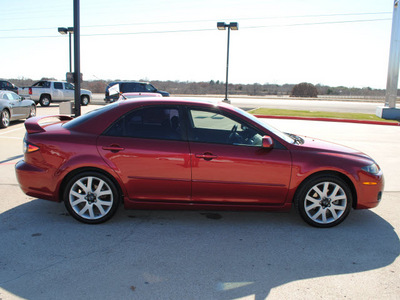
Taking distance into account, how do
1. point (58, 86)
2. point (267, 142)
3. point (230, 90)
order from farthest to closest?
1. point (230, 90)
2. point (58, 86)
3. point (267, 142)

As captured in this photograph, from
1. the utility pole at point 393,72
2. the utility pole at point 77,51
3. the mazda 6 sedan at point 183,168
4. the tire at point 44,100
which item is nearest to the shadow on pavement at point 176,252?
the mazda 6 sedan at point 183,168

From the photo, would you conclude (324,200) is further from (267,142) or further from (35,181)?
(35,181)

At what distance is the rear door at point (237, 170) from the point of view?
4402 mm

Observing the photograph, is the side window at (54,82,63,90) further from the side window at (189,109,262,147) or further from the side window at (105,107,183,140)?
the side window at (189,109,262,147)

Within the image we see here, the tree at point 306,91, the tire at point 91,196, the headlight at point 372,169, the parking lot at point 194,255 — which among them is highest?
the tree at point 306,91

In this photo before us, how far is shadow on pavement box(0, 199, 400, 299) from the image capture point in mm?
3186

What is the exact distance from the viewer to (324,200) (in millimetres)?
4547

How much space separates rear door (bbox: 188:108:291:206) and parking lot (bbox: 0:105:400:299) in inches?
16.3

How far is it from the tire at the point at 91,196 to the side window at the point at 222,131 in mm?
1197

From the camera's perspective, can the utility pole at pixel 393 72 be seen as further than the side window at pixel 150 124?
Yes

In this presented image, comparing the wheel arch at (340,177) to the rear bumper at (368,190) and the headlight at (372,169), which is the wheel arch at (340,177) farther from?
the headlight at (372,169)

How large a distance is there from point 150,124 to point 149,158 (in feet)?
1.51

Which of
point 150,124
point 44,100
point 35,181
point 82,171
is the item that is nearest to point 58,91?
point 44,100

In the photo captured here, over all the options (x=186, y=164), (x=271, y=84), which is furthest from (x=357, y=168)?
(x=271, y=84)
